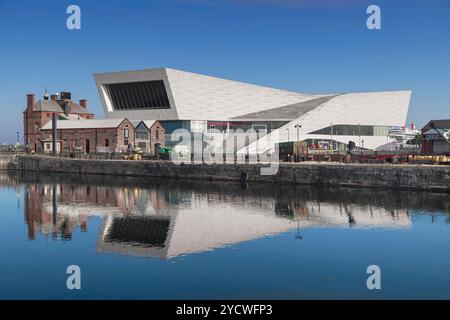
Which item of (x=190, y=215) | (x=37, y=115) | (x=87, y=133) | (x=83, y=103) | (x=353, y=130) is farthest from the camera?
(x=83, y=103)

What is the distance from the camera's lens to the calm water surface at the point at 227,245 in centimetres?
2288

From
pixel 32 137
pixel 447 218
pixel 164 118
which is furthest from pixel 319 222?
pixel 32 137

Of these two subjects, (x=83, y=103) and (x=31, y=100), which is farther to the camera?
(x=83, y=103)

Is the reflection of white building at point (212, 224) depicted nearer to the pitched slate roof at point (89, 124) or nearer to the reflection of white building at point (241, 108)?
the reflection of white building at point (241, 108)

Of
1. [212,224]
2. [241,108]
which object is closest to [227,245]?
[212,224]

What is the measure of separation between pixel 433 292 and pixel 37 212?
1433 inches

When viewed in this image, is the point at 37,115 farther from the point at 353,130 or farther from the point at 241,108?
the point at 353,130

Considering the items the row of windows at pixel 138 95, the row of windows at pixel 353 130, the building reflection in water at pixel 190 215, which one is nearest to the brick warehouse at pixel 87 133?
the row of windows at pixel 138 95

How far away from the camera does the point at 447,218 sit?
4000 cm

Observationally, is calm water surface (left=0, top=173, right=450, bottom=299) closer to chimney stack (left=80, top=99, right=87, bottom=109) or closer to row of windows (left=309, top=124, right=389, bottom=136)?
row of windows (left=309, top=124, right=389, bottom=136)

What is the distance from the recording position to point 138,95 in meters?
115

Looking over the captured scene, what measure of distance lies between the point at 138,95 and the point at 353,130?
54.0 meters
